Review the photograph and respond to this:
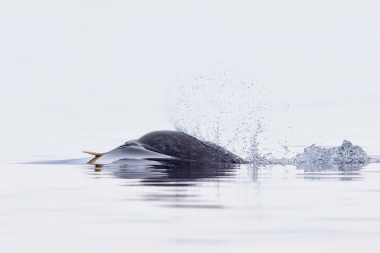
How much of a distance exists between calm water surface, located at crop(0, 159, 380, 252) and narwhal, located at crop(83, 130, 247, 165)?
258 inches

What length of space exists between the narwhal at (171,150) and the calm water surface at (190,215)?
6541 millimetres

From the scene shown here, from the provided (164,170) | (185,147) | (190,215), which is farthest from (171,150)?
(190,215)

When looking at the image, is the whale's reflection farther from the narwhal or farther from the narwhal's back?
the narwhal's back

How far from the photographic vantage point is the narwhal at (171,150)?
21.1m

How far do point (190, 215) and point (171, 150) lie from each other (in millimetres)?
13795

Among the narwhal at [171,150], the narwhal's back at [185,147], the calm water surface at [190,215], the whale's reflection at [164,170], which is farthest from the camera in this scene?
the narwhal's back at [185,147]

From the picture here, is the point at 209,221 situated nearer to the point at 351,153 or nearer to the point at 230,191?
the point at 230,191

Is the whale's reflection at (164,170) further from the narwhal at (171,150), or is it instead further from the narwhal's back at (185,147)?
the narwhal's back at (185,147)

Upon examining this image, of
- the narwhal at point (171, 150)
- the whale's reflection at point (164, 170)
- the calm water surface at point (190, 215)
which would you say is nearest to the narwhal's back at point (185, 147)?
the narwhal at point (171, 150)

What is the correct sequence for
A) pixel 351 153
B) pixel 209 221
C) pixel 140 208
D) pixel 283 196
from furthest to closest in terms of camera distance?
1. pixel 351 153
2. pixel 283 196
3. pixel 140 208
4. pixel 209 221

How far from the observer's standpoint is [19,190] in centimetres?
1245

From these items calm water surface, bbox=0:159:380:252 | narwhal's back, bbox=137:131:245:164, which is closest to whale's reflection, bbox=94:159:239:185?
calm water surface, bbox=0:159:380:252

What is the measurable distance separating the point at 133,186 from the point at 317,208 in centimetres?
416

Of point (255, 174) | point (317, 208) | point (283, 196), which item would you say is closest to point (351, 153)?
point (255, 174)
